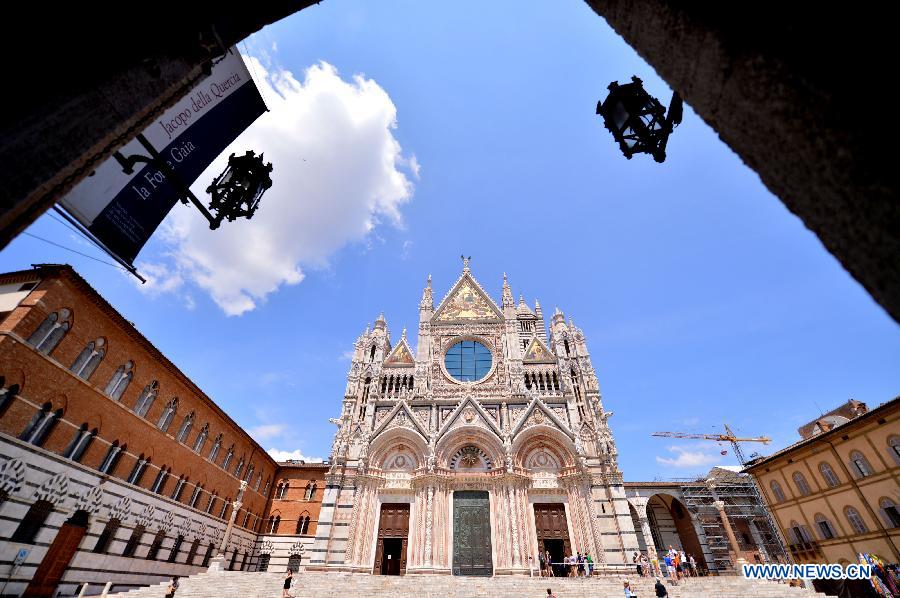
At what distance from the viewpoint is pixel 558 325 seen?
2928 cm

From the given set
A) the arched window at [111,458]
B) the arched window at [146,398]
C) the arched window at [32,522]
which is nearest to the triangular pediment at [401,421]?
the arched window at [146,398]

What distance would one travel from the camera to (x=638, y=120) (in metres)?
4.34

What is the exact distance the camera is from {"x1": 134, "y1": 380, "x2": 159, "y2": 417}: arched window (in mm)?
19483

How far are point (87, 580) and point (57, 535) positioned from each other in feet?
8.82

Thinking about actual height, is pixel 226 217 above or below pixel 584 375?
below

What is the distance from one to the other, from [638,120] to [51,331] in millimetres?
20497

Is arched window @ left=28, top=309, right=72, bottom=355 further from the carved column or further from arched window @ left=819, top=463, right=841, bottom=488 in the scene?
arched window @ left=819, top=463, right=841, bottom=488

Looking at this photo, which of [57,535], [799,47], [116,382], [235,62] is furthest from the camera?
[116,382]

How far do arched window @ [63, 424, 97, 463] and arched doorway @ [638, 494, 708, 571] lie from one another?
36676mm

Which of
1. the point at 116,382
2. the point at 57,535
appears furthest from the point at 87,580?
the point at 116,382

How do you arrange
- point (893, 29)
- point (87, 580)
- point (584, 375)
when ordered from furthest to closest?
point (584, 375)
point (87, 580)
point (893, 29)

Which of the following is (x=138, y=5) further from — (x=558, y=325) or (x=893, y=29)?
(x=558, y=325)

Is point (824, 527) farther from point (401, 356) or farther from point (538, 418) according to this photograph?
point (401, 356)

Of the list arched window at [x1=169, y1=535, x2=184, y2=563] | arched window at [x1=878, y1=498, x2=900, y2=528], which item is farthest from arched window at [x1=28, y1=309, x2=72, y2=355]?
arched window at [x1=878, y1=498, x2=900, y2=528]
